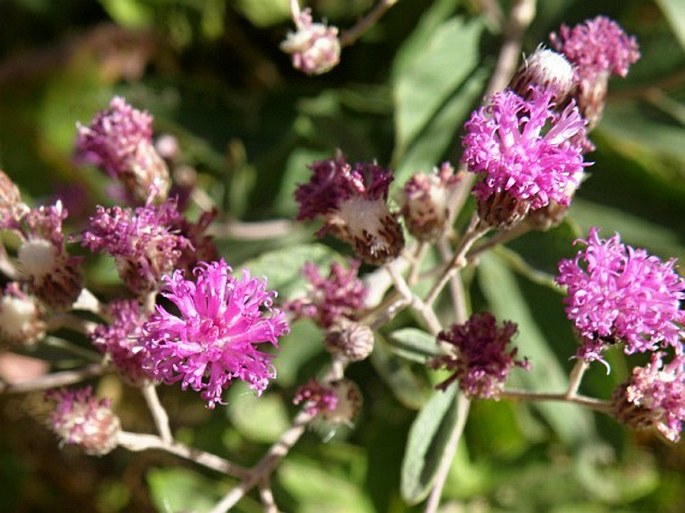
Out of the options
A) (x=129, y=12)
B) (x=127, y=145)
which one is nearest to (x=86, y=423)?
(x=127, y=145)

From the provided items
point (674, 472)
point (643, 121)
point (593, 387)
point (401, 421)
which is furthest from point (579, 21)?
point (674, 472)

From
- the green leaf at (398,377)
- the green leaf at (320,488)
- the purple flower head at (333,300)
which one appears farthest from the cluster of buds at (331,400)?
the green leaf at (320,488)

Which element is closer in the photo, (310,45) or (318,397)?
(318,397)

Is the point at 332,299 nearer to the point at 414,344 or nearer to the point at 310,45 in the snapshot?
the point at 414,344

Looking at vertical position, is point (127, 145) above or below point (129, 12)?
above

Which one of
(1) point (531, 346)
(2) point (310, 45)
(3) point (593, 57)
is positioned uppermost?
(3) point (593, 57)

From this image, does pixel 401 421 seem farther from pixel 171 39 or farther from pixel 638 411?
pixel 171 39

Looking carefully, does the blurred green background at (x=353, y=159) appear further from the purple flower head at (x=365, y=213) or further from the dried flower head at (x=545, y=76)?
the dried flower head at (x=545, y=76)
